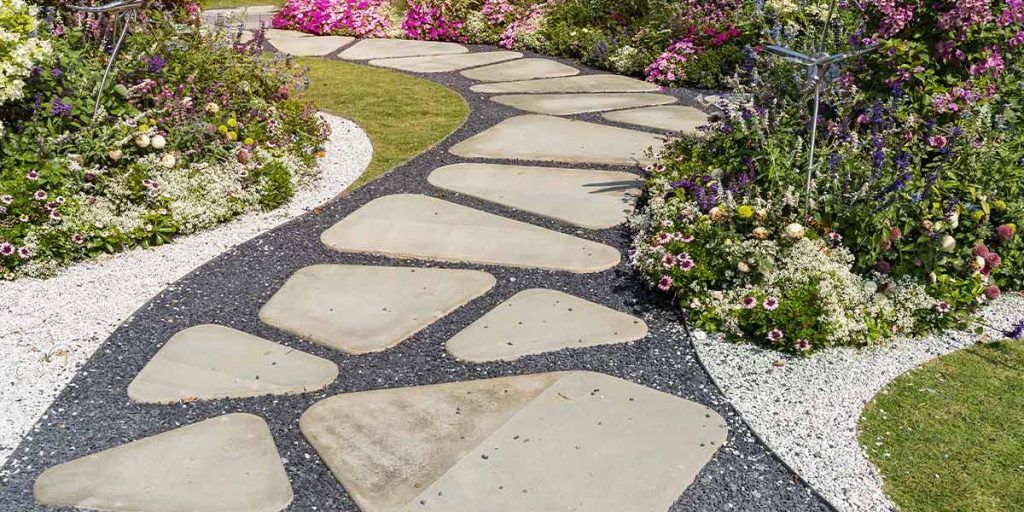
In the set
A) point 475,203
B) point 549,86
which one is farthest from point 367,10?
point 475,203

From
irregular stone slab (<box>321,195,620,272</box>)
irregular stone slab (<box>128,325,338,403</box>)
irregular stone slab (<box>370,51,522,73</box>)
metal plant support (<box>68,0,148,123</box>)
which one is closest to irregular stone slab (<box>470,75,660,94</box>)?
irregular stone slab (<box>370,51,522,73</box>)

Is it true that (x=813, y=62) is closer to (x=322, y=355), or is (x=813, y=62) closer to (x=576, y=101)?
(x=322, y=355)

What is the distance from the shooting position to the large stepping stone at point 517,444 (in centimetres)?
236

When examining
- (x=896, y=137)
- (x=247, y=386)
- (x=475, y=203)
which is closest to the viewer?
(x=247, y=386)

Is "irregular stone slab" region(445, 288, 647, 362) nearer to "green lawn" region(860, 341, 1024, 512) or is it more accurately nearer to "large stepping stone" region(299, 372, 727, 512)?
"large stepping stone" region(299, 372, 727, 512)

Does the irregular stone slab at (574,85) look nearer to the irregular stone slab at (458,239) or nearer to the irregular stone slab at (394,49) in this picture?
the irregular stone slab at (394,49)

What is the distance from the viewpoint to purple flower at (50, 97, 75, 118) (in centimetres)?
424

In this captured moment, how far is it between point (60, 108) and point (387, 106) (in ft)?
8.72

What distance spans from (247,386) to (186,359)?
0.33 metres

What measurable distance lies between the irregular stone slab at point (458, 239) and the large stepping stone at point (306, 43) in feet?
15.8

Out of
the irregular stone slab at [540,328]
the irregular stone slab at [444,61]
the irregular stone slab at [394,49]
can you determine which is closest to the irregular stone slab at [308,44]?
the irregular stone slab at [394,49]

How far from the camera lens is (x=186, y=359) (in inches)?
120

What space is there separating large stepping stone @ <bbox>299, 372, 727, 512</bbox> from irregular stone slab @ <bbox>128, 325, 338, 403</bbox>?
8.0 inches

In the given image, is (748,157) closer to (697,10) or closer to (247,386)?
(247,386)
